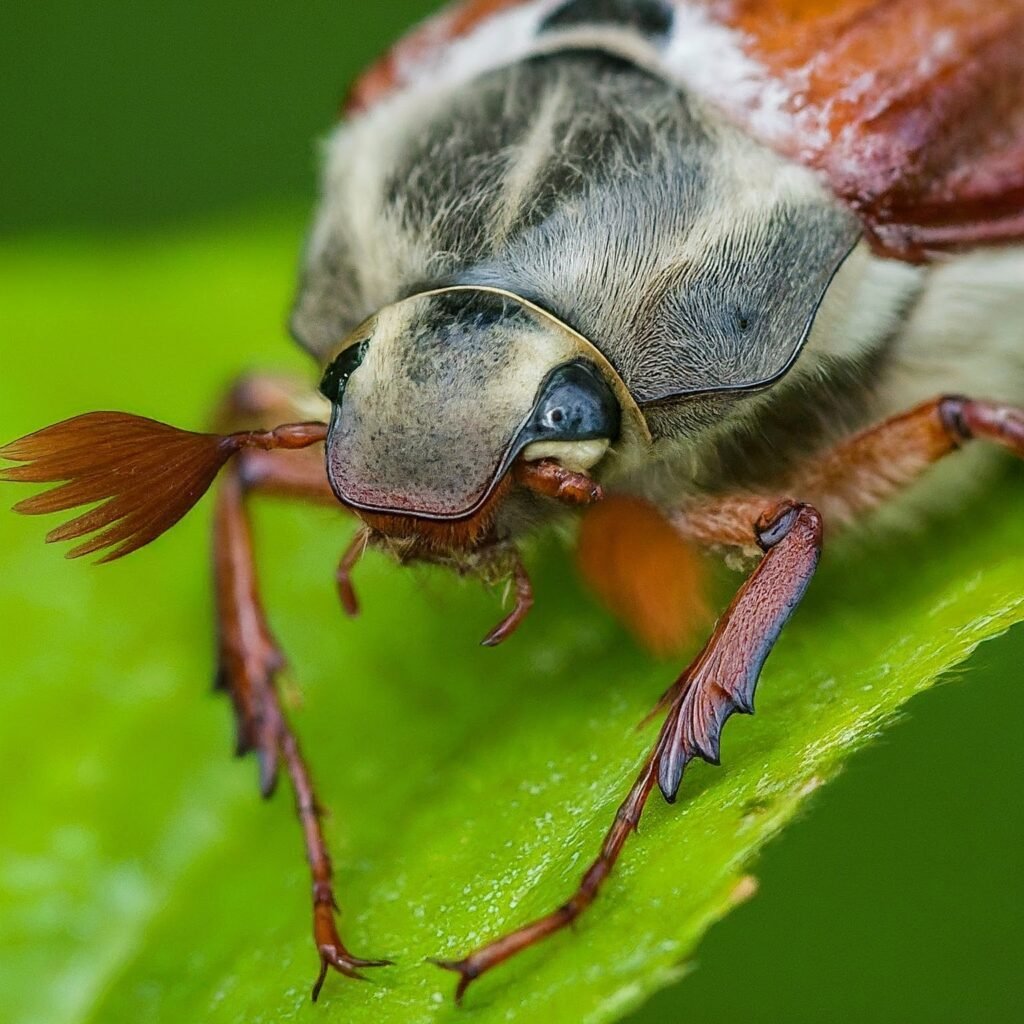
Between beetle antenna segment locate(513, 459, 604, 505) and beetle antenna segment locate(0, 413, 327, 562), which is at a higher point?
beetle antenna segment locate(0, 413, 327, 562)

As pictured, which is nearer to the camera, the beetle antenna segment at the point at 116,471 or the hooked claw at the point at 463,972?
the hooked claw at the point at 463,972

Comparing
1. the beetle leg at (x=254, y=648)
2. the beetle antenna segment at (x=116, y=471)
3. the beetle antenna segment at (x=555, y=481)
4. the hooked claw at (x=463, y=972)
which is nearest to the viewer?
the hooked claw at (x=463, y=972)

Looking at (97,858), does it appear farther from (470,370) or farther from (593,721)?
(470,370)

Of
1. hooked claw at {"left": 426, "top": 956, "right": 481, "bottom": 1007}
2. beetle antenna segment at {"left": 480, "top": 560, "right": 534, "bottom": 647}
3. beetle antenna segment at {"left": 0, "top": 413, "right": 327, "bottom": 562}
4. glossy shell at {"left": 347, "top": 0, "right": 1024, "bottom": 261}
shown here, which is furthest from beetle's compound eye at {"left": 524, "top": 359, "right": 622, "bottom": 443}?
hooked claw at {"left": 426, "top": 956, "right": 481, "bottom": 1007}

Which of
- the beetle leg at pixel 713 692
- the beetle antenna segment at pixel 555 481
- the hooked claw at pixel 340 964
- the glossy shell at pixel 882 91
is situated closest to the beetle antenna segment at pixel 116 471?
the beetle antenna segment at pixel 555 481

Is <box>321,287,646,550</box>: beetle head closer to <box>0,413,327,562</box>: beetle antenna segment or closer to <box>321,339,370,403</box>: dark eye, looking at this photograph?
<box>321,339,370,403</box>: dark eye

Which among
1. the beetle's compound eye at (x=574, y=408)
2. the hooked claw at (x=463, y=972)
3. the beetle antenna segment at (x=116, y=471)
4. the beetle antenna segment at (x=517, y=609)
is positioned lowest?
the hooked claw at (x=463, y=972)

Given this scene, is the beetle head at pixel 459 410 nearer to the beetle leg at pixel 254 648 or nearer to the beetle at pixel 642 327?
the beetle at pixel 642 327

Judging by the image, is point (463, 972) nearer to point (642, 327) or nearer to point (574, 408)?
point (574, 408)

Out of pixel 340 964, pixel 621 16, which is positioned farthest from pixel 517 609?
pixel 621 16

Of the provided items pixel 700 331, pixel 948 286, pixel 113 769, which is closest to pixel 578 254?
pixel 700 331
